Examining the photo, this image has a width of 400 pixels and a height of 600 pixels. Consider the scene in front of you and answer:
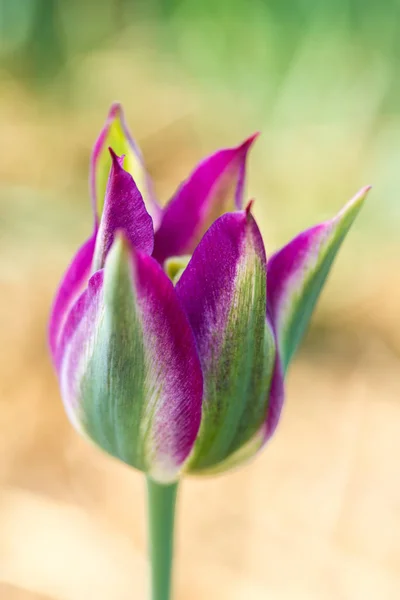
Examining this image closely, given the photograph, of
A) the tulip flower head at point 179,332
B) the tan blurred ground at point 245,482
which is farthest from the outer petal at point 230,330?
the tan blurred ground at point 245,482

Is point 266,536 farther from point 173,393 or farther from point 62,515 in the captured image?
point 173,393

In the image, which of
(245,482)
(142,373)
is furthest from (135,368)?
(245,482)

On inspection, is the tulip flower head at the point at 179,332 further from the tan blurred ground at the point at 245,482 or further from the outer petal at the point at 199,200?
the tan blurred ground at the point at 245,482

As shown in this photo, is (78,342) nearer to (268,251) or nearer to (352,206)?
(352,206)

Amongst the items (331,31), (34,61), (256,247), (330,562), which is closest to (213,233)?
(256,247)

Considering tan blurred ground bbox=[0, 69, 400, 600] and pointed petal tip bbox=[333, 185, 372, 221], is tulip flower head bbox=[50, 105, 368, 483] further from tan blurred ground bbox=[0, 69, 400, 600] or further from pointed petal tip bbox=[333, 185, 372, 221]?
tan blurred ground bbox=[0, 69, 400, 600]

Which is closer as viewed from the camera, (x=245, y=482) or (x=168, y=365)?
(x=168, y=365)
